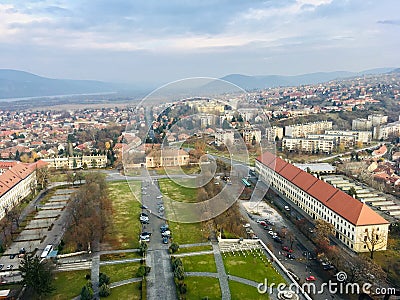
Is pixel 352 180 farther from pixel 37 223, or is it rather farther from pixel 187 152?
pixel 37 223

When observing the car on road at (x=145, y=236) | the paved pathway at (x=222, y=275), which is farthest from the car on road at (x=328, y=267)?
the car on road at (x=145, y=236)

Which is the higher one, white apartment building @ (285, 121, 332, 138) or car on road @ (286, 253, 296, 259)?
white apartment building @ (285, 121, 332, 138)

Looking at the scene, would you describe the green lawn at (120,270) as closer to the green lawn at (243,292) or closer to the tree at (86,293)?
the tree at (86,293)

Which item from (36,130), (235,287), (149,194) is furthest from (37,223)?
(36,130)

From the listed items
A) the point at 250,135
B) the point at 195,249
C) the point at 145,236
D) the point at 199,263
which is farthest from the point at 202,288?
the point at 250,135

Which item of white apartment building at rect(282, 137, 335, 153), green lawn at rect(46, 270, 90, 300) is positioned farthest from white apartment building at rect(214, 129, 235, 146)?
white apartment building at rect(282, 137, 335, 153)

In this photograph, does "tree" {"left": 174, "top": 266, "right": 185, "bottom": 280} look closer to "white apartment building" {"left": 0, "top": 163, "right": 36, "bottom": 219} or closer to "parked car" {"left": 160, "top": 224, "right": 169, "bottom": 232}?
"parked car" {"left": 160, "top": 224, "right": 169, "bottom": 232}
